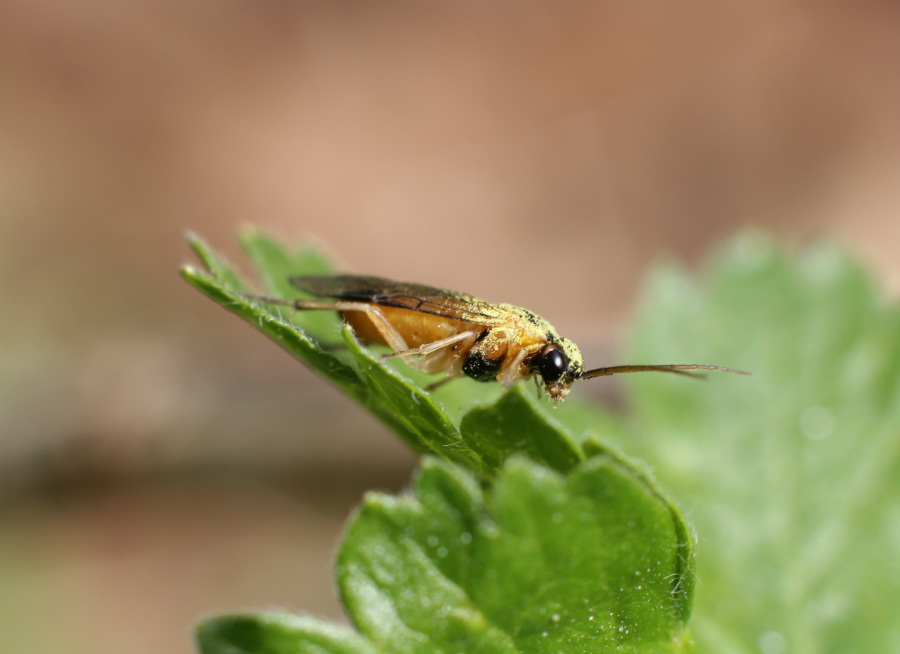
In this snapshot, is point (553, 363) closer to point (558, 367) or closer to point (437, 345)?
point (558, 367)

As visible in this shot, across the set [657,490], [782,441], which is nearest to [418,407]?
[657,490]

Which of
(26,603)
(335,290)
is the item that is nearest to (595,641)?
(335,290)

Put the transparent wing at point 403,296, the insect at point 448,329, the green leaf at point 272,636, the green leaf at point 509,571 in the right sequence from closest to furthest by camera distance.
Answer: the green leaf at point 509,571, the green leaf at point 272,636, the insect at point 448,329, the transparent wing at point 403,296

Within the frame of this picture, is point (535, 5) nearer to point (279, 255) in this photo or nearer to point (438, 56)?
point (438, 56)

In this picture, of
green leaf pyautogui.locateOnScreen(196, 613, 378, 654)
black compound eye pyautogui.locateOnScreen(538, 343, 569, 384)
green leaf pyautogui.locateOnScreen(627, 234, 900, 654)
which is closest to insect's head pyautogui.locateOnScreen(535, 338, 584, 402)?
black compound eye pyautogui.locateOnScreen(538, 343, 569, 384)

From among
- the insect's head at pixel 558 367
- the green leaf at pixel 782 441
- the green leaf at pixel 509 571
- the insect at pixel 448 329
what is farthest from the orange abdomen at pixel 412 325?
the green leaf at pixel 509 571

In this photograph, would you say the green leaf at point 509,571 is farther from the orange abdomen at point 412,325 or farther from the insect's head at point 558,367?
the orange abdomen at point 412,325

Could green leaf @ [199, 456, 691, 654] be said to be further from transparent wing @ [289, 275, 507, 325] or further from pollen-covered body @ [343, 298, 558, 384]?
transparent wing @ [289, 275, 507, 325]
